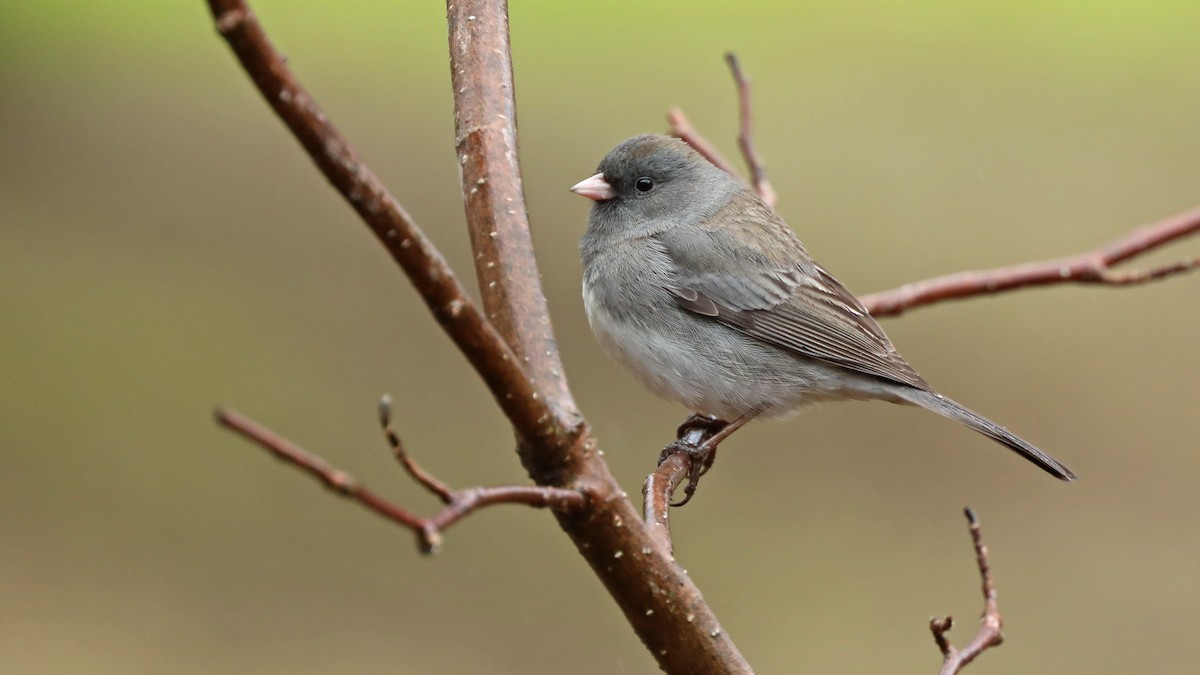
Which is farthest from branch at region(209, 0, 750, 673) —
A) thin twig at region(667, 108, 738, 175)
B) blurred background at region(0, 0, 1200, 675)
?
blurred background at region(0, 0, 1200, 675)

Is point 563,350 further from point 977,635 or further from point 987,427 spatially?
point 977,635

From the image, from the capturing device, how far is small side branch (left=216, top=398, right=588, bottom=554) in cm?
79

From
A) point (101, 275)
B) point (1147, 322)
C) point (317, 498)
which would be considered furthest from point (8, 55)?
point (1147, 322)

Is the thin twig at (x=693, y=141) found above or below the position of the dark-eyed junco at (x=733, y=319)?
above

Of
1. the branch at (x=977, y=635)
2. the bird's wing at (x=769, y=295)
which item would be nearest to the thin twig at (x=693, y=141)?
the bird's wing at (x=769, y=295)

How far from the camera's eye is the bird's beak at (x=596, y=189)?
283 centimetres

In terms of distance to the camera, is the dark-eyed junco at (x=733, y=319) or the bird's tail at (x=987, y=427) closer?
the bird's tail at (x=987, y=427)

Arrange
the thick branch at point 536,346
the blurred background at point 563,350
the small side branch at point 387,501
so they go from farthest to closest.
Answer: the blurred background at point 563,350 → the thick branch at point 536,346 → the small side branch at point 387,501

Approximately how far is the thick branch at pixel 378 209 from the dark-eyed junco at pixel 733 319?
137 centimetres

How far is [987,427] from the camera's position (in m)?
2.46

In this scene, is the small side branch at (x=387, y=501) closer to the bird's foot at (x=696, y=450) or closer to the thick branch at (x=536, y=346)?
the thick branch at (x=536, y=346)

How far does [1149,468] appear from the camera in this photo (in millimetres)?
4609

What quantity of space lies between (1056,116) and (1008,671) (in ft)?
8.96

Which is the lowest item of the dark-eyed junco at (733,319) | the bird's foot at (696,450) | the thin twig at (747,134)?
the bird's foot at (696,450)
